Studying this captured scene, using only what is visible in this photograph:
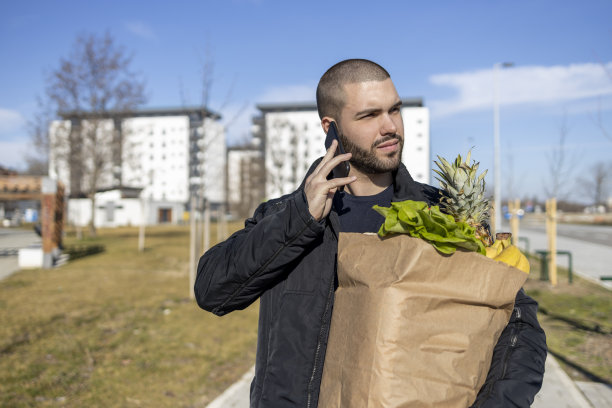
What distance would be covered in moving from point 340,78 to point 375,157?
1.33 feet

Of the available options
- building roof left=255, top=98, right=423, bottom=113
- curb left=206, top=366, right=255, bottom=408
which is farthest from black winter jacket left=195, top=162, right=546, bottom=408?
building roof left=255, top=98, right=423, bottom=113

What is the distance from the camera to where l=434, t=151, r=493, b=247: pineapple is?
67.6 inches

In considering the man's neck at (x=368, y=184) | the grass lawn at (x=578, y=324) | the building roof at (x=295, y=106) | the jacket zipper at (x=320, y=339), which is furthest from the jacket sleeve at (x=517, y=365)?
the building roof at (x=295, y=106)

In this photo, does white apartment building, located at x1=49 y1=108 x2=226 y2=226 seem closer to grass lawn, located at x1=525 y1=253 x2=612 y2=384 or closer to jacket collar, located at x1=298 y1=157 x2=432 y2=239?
grass lawn, located at x1=525 y1=253 x2=612 y2=384

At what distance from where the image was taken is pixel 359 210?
228cm

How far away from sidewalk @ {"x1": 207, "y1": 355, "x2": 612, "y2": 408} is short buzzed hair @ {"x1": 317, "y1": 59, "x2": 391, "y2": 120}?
340 cm

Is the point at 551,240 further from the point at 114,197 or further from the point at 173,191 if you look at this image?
the point at 173,191

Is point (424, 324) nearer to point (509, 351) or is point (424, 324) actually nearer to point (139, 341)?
point (509, 351)

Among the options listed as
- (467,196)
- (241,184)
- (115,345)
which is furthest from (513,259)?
(241,184)

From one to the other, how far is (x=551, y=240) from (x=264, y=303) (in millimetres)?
12274

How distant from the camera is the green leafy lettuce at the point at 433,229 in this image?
148 cm

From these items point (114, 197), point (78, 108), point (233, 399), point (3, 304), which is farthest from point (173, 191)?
point (233, 399)

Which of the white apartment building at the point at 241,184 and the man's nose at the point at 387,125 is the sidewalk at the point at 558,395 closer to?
the man's nose at the point at 387,125

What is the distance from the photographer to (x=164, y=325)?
7.92 m
